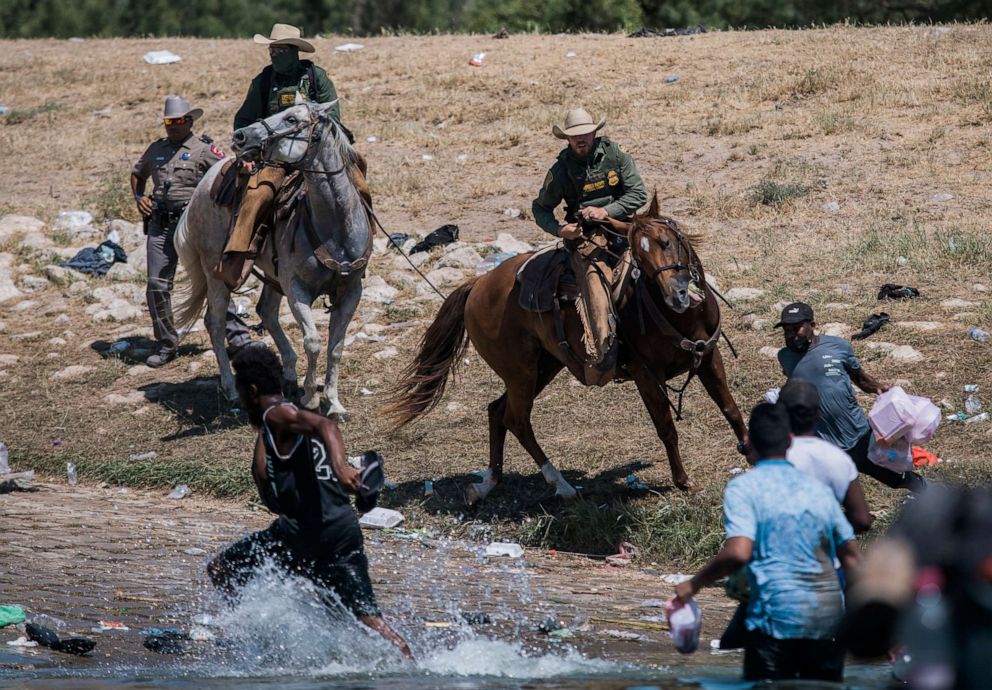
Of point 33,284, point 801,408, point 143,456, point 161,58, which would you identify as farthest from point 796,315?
point 161,58

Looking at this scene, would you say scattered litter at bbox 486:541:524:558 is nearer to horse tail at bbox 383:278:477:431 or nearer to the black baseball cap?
horse tail at bbox 383:278:477:431

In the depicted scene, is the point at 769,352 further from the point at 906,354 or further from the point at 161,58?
the point at 161,58

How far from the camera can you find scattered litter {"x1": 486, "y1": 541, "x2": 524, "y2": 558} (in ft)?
29.2

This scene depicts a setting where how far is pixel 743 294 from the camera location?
12469 mm

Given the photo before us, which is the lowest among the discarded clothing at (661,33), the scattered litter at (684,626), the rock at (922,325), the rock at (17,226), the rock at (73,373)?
the rock at (73,373)

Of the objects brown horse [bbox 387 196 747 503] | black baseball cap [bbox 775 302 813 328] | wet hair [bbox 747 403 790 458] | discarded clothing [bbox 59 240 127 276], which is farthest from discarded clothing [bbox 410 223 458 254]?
wet hair [bbox 747 403 790 458]

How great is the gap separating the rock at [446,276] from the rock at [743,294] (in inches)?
116

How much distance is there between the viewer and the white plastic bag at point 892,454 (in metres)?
7.80

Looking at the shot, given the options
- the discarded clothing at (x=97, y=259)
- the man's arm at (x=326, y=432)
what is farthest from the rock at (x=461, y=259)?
the man's arm at (x=326, y=432)

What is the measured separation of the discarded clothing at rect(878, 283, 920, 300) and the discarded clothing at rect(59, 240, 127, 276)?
8631 millimetres

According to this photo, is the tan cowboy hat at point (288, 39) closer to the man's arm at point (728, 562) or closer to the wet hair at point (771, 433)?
the wet hair at point (771, 433)

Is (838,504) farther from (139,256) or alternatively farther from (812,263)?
(139,256)

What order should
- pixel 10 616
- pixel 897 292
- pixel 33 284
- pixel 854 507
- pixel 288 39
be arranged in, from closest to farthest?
1. pixel 854 507
2. pixel 10 616
3. pixel 288 39
4. pixel 897 292
5. pixel 33 284

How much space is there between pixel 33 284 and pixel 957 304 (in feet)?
32.5
